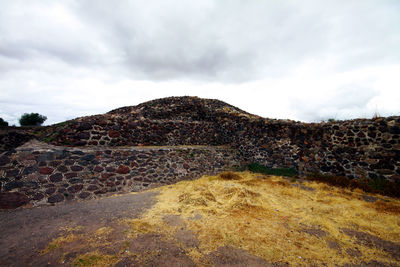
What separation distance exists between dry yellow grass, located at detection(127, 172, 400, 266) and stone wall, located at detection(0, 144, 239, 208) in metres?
1.47

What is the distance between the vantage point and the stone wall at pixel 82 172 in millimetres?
4852

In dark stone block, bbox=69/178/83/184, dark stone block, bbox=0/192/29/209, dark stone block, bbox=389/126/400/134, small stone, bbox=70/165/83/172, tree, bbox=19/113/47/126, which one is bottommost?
dark stone block, bbox=0/192/29/209

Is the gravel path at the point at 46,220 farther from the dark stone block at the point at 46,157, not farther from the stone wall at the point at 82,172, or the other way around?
the dark stone block at the point at 46,157

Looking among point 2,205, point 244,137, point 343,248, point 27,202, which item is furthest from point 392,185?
point 2,205

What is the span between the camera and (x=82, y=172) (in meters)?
5.84

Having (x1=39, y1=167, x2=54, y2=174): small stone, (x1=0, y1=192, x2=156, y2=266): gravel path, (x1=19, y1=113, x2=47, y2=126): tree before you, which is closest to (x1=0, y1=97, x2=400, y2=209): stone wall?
(x1=39, y1=167, x2=54, y2=174): small stone

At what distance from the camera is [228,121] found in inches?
459

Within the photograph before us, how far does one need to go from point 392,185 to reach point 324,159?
225 centimetres

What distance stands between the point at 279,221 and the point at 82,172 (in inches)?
242

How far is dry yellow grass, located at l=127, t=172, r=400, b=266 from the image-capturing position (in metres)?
2.96

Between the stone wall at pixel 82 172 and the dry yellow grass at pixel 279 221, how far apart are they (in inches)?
58.0

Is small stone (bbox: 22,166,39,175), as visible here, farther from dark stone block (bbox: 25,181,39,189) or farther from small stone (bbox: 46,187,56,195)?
small stone (bbox: 46,187,56,195)

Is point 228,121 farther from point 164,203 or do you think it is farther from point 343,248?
point 343,248

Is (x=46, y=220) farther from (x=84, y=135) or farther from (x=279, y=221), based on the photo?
(x=279, y=221)
